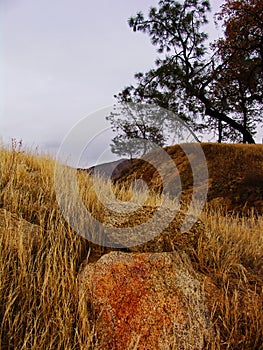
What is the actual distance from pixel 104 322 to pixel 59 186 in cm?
204

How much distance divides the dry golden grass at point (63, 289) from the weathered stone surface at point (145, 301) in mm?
73

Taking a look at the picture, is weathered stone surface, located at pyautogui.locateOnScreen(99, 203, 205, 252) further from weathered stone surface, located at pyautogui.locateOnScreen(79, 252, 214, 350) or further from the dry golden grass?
weathered stone surface, located at pyautogui.locateOnScreen(79, 252, 214, 350)

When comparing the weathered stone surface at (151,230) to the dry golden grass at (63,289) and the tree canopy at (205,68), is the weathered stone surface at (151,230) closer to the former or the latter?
the dry golden grass at (63,289)

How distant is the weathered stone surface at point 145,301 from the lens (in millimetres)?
1941

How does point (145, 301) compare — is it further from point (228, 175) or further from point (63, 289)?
point (228, 175)

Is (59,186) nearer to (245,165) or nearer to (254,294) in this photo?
(254,294)

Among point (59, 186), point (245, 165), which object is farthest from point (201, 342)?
point (245, 165)

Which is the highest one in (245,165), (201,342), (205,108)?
(205,108)

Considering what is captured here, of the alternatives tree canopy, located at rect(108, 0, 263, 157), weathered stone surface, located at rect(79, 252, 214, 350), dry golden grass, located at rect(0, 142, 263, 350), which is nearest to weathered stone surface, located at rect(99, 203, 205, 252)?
dry golden grass, located at rect(0, 142, 263, 350)

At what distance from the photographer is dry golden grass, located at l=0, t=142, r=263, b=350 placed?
189 centimetres

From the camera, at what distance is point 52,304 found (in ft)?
6.78

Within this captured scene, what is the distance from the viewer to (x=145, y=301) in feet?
6.81

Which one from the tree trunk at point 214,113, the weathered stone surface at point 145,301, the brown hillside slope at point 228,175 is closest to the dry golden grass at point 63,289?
the weathered stone surface at point 145,301

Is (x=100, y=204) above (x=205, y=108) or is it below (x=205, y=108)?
below
